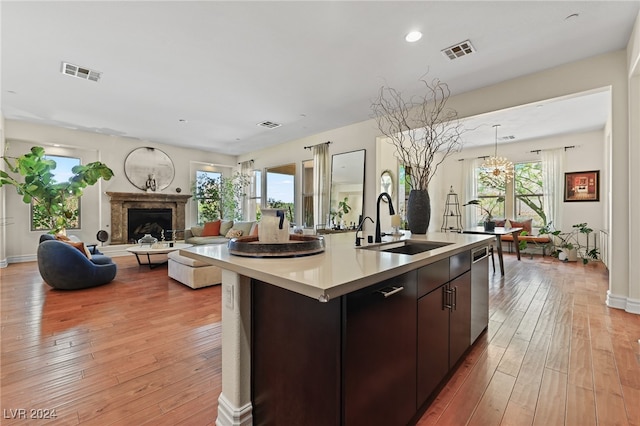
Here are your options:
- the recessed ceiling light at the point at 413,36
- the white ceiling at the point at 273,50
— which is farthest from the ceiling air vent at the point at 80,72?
the recessed ceiling light at the point at 413,36

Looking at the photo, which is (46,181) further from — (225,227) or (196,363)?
(196,363)

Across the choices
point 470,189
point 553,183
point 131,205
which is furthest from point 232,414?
point 470,189

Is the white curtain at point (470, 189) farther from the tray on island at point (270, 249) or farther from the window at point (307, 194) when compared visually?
the tray on island at point (270, 249)

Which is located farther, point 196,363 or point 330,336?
point 196,363

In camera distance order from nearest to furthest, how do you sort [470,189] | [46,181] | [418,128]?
[418,128] → [46,181] → [470,189]

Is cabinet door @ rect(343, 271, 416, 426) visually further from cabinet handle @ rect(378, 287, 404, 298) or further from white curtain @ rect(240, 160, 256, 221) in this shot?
white curtain @ rect(240, 160, 256, 221)

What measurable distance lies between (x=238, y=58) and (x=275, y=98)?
1.20m

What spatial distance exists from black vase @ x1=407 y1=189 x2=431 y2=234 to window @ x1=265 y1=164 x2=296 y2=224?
4787 mm

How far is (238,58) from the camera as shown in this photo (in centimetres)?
325

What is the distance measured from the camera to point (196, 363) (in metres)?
2.10

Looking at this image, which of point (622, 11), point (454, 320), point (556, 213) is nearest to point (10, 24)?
A: point (454, 320)

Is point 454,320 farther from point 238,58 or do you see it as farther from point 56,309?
point 56,309

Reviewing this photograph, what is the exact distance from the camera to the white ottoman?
12.8 feet

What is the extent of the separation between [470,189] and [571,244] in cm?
267
